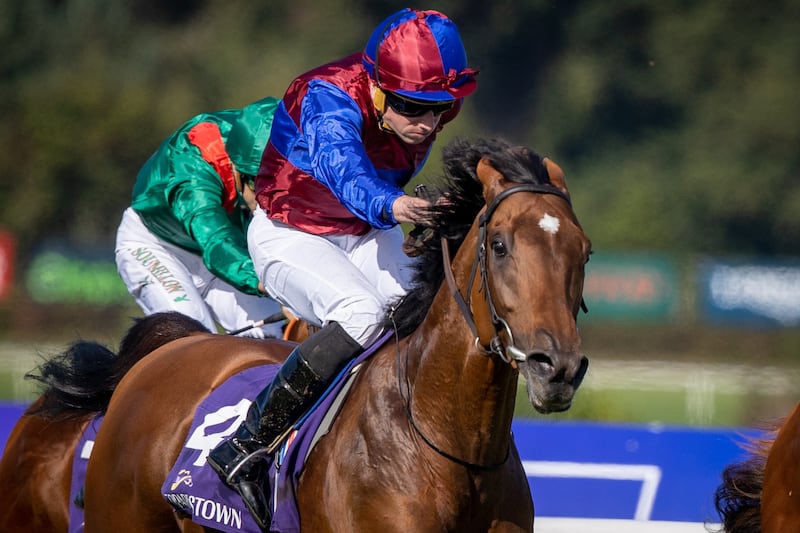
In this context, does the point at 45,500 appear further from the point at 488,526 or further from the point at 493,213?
the point at 493,213

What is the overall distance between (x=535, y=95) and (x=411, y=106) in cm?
1527

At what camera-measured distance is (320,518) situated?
2.83 m

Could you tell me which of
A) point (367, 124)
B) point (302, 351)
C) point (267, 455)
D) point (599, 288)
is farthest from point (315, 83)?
point (599, 288)

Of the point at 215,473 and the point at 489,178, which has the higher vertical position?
the point at 489,178

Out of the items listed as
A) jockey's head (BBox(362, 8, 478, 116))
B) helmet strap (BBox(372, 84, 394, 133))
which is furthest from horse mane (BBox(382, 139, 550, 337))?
helmet strap (BBox(372, 84, 394, 133))

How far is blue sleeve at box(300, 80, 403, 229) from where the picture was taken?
113 inches

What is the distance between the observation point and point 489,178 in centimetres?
267

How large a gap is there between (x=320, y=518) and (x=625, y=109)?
1614 cm

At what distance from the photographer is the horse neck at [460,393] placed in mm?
2686

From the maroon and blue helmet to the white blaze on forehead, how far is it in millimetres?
766

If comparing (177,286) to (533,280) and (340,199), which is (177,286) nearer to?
(340,199)

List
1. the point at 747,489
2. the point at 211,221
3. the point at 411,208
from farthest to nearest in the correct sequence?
the point at 211,221, the point at 747,489, the point at 411,208

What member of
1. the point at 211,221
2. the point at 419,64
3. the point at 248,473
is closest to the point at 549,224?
the point at 419,64

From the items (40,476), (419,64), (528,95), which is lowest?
(40,476)
